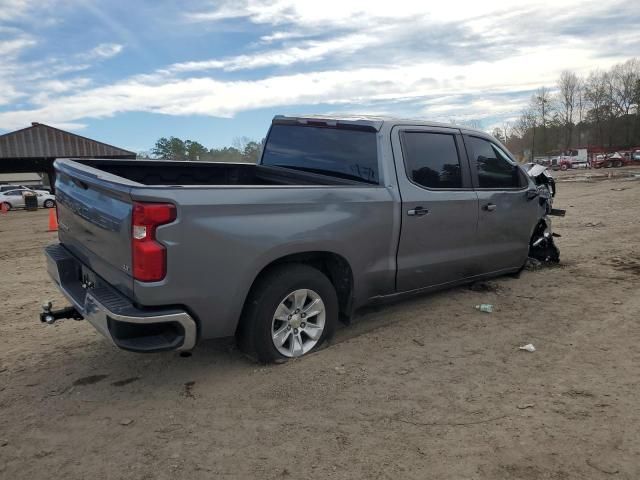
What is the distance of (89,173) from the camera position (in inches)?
140

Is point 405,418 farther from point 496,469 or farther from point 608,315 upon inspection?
point 608,315

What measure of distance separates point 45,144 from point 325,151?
3620 cm

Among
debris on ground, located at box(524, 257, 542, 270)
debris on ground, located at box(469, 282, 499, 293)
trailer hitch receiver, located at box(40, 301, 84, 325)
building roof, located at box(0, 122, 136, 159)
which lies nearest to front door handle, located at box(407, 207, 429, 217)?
debris on ground, located at box(469, 282, 499, 293)

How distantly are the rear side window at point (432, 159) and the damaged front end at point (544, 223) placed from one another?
6.62ft

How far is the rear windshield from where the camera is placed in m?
4.44

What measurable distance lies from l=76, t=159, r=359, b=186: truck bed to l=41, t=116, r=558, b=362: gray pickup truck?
1 centimetres

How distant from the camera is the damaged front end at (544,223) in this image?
6574 mm

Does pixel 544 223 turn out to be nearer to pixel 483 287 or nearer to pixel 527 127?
pixel 483 287

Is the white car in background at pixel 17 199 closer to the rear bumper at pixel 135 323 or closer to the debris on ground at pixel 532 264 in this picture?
the debris on ground at pixel 532 264

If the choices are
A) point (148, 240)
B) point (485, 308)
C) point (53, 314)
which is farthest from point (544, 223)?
point (53, 314)

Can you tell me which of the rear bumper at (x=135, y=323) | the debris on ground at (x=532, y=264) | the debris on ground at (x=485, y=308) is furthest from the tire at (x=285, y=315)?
the debris on ground at (x=532, y=264)

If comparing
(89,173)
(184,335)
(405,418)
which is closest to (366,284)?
(405,418)

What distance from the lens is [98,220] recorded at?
11.3ft

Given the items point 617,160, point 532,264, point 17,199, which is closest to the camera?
point 532,264
